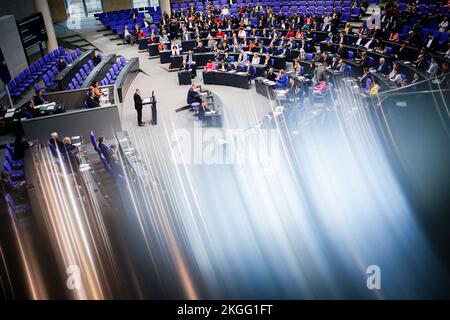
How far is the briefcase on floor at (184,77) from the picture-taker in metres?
16.0

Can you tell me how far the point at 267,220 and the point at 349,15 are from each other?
16887 mm

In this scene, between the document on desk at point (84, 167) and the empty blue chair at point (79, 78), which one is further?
the empty blue chair at point (79, 78)

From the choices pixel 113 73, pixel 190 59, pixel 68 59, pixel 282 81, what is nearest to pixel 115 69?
pixel 113 73

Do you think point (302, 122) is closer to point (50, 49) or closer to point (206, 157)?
point (206, 157)

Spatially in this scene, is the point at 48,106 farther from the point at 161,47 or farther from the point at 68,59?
the point at 161,47

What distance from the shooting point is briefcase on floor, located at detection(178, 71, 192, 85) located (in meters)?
16.0

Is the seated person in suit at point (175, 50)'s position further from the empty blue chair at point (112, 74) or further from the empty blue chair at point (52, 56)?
the empty blue chair at point (52, 56)

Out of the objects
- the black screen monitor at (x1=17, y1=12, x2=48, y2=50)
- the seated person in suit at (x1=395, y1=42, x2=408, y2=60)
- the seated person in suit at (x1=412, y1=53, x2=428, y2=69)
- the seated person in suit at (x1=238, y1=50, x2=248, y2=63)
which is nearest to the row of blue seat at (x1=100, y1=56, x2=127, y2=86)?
the black screen monitor at (x1=17, y1=12, x2=48, y2=50)

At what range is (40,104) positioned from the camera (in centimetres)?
1168

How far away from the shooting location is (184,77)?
52.9 feet

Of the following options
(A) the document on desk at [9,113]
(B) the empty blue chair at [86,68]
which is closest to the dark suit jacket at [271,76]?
(B) the empty blue chair at [86,68]

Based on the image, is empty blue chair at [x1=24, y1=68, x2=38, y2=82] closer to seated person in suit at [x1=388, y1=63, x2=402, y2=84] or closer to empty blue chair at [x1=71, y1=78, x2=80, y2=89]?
Answer: empty blue chair at [x1=71, y1=78, x2=80, y2=89]

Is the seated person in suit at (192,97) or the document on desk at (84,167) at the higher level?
the seated person in suit at (192,97)
